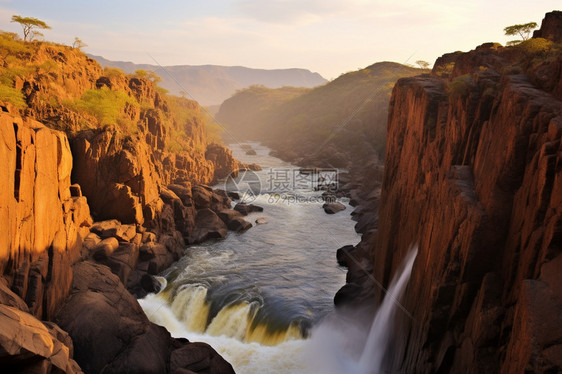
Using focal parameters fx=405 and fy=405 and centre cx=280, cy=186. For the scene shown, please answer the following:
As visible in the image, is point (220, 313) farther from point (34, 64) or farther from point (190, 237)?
point (34, 64)

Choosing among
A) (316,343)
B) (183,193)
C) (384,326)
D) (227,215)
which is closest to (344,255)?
(316,343)

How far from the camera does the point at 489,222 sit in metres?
9.01

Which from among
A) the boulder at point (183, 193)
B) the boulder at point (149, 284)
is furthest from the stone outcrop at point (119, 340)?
the boulder at point (183, 193)

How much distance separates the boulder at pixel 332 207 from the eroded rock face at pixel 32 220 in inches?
935

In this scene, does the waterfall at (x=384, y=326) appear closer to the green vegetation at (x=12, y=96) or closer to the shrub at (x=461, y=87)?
the shrub at (x=461, y=87)

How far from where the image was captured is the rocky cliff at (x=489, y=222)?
7121 mm

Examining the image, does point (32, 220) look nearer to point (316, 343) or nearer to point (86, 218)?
point (86, 218)

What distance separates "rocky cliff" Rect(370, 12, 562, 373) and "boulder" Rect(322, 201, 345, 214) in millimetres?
20634

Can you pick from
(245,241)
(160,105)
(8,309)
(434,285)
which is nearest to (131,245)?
(245,241)

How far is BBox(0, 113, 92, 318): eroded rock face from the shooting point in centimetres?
1130

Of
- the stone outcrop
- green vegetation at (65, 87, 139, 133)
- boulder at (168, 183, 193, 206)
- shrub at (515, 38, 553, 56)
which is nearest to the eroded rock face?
the stone outcrop

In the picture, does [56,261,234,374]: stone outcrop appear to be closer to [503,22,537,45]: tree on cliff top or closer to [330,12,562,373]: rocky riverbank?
[330,12,562,373]: rocky riverbank

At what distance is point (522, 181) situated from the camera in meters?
8.77

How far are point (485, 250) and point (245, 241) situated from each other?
67.2 feet
